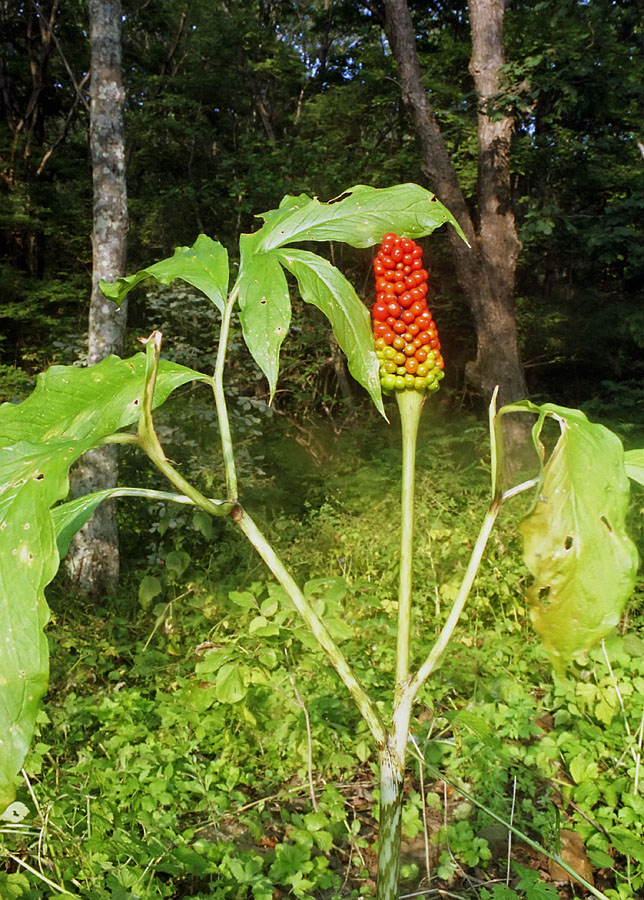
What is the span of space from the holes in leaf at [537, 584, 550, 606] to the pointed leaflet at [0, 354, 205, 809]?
18.1 inches

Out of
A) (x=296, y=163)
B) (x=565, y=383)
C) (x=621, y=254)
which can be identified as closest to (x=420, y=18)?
(x=296, y=163)

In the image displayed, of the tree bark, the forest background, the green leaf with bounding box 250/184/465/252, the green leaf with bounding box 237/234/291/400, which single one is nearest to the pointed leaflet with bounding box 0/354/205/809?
the green leaf with bounding box 237/234/291/400

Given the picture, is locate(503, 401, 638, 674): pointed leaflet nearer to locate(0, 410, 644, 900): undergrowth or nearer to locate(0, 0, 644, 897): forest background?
locate(0, 410, 644, 900): undergrowth

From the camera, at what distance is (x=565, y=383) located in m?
9.80

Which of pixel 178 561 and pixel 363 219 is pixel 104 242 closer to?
pixel 178 561

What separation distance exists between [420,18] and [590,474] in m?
9.36

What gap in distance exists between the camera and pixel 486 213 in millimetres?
6008

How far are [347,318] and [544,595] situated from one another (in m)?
0.37

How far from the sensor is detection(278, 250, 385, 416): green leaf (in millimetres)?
768

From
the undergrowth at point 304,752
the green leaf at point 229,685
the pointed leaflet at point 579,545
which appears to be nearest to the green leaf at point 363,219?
the pointed leaflet at point 579,545

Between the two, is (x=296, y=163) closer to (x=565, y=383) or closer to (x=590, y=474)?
(x=565, y=383)

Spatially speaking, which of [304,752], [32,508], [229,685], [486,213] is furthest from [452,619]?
[486,213]

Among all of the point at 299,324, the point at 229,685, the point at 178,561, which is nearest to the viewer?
the point at 229,685

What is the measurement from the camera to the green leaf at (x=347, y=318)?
768 millimetres
